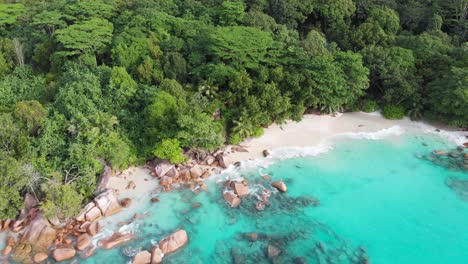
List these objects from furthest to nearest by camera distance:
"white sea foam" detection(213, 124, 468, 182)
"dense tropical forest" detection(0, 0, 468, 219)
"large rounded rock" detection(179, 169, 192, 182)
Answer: "white sea foam" detection(213, 124, 468, 182)
"large rounded rock" detection(179, 169, 192, 182)
"dense tropical forest" detection(0, 0, 468, 219)

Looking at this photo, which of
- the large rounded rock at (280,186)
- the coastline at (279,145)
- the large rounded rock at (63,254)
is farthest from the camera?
the large rounded rock at (280,186)

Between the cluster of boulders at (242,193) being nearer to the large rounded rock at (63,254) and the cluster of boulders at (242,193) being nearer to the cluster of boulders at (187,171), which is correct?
the cluster of boulders at (187,171)

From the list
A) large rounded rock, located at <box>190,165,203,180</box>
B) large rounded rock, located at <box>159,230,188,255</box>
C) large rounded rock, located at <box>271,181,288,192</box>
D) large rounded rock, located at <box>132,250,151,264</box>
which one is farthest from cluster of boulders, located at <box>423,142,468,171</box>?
large rounded rock, located at <box>132,250,151,264</box>

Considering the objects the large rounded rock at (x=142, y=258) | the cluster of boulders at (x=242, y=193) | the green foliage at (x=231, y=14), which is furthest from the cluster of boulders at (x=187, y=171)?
the green foliage at (x=231, y=14)

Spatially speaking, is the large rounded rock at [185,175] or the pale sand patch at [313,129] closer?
the large rounded rock at [185,175]

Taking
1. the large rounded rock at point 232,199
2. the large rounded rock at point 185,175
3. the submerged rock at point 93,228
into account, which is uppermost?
the large rounded rock at point 232,199

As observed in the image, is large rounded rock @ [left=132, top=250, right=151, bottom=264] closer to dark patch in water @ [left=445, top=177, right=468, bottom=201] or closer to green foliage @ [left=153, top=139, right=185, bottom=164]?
green foliage @ [left=153, top=139, right=185, bottom=164]

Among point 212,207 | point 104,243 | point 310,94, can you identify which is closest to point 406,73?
point 310,94
